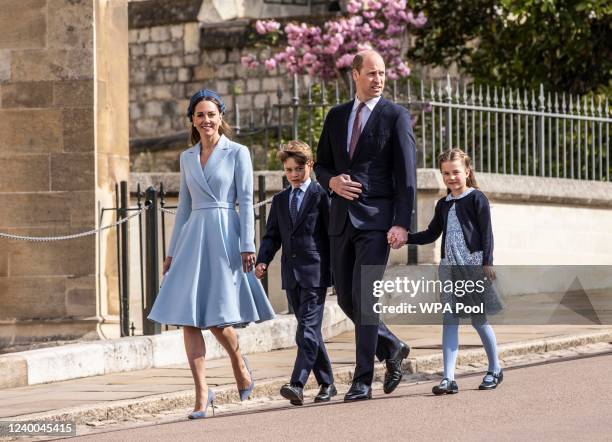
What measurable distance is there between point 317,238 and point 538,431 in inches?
81.3

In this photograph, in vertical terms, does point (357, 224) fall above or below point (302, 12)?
below

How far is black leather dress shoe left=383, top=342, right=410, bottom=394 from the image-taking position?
8641 mm

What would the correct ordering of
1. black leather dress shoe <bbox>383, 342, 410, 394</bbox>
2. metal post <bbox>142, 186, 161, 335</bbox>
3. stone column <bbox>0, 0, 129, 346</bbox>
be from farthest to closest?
stone column <bbox>0, 0, 129, 346</bbox>, metal post <bbox>142, 186, 161, 335</bbox>, black leather dress shoe <bbox>383, 342, 410, 394</bbox>

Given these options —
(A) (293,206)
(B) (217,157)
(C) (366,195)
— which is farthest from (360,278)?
(B) (217,157)

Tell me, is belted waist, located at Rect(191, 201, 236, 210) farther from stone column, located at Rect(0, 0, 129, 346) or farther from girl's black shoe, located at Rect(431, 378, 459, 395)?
stone column, located at Rect(0, 0, 129, 346)

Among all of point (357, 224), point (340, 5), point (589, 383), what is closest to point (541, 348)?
point (589, 383)

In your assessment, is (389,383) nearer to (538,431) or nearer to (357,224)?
(357,224)

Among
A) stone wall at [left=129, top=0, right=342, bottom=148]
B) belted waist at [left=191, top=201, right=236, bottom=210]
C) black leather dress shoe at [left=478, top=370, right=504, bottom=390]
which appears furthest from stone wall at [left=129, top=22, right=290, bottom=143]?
belted waist at [left=191, top=201, right=236, bottom=210]

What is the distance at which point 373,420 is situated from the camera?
775cm

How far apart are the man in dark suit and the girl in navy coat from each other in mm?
412

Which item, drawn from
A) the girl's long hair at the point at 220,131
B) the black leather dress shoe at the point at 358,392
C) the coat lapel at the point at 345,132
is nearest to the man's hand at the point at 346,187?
the coat lapel at the point at 345,132

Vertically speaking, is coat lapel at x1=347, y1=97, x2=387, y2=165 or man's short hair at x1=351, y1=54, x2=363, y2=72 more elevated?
man's short hair at x1=351, y1=54, x2=363, y2=72

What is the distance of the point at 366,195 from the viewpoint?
27.7ft

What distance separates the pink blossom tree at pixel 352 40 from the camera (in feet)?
70.6
